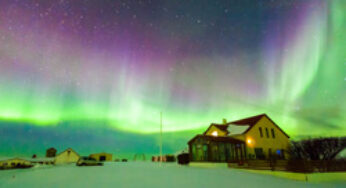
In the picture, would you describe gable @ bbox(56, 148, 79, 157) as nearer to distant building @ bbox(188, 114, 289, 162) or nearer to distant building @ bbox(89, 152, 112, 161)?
distant building @ bbox(89, 152, 112, 161)

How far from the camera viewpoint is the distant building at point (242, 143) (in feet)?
89.4

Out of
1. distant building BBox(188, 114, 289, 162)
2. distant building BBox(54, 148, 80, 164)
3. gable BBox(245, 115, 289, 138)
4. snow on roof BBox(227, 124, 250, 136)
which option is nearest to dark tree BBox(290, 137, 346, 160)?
distant building BBox(188, 114, 289, 162)

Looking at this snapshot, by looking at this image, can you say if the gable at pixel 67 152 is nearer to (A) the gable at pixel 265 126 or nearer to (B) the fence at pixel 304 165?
(A) the gable at pixel 265 126

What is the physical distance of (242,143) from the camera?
2888cm

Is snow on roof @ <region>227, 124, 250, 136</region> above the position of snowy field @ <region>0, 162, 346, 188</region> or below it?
above

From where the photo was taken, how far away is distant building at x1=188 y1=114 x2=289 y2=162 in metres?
27.2

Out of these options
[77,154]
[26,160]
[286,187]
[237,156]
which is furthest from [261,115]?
[26,160]

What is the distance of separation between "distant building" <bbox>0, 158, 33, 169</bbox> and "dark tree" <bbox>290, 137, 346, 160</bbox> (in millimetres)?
110239

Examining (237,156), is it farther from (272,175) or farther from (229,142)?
(272,175)

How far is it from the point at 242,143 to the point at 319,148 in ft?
40.9

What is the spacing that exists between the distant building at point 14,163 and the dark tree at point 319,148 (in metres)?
110

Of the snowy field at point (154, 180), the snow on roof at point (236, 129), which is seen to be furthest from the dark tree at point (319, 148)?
the snowy field at point (154, 180)

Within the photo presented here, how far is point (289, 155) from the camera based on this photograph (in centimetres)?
3475

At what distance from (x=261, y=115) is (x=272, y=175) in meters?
19.9
